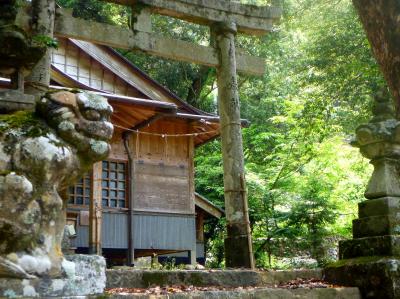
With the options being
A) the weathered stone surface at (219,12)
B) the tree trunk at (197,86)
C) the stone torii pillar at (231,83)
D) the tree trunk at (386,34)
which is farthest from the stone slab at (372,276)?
the tree trunk at (197,86)

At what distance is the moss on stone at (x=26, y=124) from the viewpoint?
311 centimetres

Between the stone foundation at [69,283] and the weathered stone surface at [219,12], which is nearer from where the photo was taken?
the stone foundation at [69,283]

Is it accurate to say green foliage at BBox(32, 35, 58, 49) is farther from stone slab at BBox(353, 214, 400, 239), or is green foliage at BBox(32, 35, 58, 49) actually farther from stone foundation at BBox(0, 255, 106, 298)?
stone slab at BBox(353, 214, 400, 239)

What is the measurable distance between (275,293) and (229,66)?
5079 mm

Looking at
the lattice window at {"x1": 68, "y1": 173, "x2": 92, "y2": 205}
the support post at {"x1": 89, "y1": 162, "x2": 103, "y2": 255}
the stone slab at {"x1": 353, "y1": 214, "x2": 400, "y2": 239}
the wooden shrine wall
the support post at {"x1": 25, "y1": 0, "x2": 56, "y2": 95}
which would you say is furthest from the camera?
the wooden shrine wall

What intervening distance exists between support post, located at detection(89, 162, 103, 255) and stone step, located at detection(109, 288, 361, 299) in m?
9.17

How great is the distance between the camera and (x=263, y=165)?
20281mm

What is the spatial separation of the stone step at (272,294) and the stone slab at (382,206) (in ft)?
2.93

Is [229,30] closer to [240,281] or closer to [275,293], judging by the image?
[240,281]

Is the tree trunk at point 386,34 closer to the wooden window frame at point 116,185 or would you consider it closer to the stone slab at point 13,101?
the stone slab at point 13,101

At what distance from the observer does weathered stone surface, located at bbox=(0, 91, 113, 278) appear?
291 centimetres

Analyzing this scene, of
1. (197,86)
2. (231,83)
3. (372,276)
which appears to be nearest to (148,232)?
(231,83)

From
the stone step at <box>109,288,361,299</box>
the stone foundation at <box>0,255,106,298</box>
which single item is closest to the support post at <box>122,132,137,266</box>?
the stone step at <box>109,288,361,299</box>

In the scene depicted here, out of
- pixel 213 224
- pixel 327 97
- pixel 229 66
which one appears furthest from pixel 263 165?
pixel 229 66
